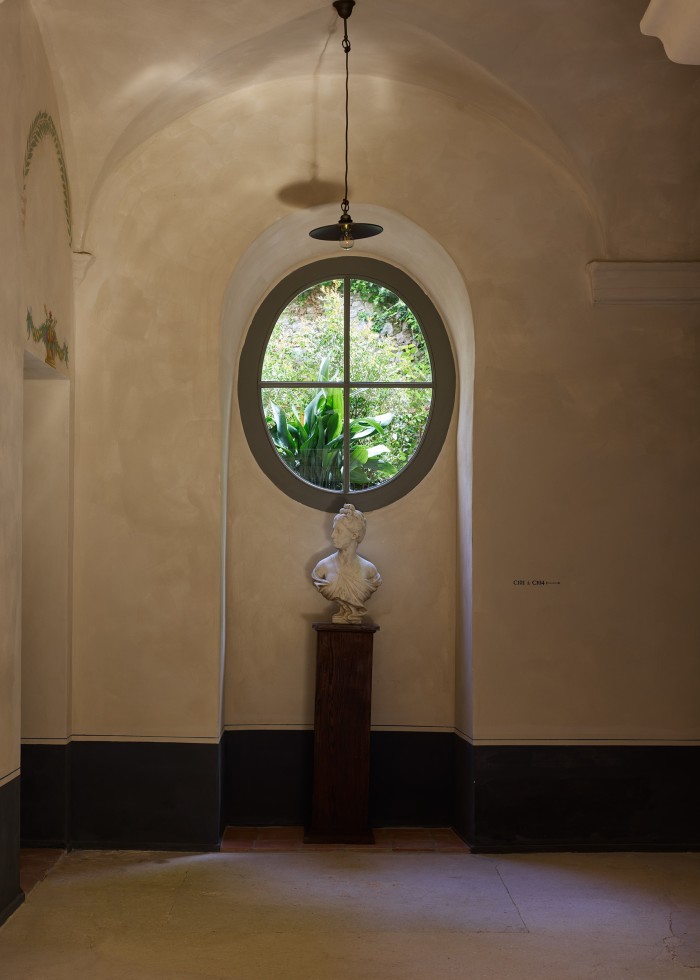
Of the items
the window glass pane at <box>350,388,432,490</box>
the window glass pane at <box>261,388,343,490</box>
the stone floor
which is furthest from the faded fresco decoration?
the stone floor

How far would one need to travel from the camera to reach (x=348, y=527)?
248 inches

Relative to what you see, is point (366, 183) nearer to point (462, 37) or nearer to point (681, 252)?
point (462, 37)

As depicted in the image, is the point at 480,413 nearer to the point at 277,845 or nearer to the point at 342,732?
the point at 342,732

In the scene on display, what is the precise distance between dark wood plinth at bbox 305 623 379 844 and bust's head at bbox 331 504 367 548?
52 centimetres

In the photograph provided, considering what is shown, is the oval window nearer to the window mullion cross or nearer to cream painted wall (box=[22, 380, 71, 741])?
the window mullion cross

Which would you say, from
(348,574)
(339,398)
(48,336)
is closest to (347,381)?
(339,398)

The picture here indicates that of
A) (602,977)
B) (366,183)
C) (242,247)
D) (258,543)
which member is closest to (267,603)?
(258,543)

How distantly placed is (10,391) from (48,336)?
31.5 inches

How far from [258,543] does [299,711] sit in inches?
42.7

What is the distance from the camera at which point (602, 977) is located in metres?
4.19

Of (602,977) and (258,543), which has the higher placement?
(258,543)

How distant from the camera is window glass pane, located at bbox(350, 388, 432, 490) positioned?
6.80 m

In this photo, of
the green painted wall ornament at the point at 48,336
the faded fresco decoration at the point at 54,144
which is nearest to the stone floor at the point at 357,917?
the green painted wall ornament at the point at 48,336

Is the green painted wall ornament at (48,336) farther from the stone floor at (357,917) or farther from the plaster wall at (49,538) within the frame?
the stone floor at (357,917)
